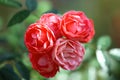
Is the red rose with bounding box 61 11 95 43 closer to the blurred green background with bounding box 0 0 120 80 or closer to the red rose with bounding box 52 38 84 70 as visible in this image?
the red rose with bounding box 52 38 84 70

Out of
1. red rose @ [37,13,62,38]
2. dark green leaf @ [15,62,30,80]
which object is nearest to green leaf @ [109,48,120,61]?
dark green leaf @ [15,62,30,80]

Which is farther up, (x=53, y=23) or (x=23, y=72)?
(x=53, y=23)

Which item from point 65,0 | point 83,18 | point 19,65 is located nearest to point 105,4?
point 65,0

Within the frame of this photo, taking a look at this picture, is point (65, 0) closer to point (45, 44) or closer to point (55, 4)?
point (55, 4)

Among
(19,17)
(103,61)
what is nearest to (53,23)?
(19,17)

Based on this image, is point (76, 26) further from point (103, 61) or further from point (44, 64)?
point (103, 61)

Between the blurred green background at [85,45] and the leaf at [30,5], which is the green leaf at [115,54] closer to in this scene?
the blurred green background at [85,45]

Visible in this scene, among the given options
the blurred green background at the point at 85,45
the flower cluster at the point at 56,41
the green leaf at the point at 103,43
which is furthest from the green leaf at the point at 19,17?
the green leaf at the point at 103,43
